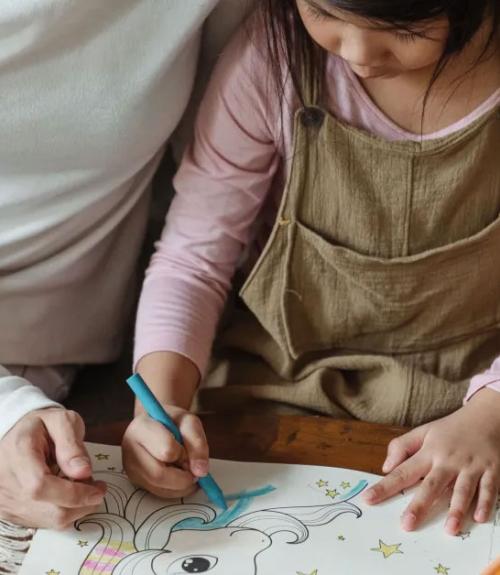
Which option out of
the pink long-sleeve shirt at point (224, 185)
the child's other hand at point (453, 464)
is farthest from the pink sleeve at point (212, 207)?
the child's other hand at point (453, 464)

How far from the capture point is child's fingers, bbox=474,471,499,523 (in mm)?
697

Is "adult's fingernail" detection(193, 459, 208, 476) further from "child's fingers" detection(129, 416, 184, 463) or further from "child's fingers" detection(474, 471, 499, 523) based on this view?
"child's fingers" detection(474, 471, 499, 523)

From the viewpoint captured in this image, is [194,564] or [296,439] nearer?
[194,564]

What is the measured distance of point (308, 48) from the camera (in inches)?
31.8

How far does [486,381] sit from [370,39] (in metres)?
0.29

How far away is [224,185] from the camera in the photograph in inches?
33.9

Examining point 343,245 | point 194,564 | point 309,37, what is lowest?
point 194,564

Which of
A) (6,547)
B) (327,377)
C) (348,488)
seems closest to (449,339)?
(327,377)

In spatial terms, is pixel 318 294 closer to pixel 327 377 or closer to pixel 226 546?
pixel 327 377

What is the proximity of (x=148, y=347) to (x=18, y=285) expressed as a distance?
14cm

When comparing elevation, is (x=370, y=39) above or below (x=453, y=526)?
above

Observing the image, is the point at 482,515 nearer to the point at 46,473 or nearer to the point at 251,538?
the point at 251,538

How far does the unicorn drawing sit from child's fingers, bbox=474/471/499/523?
83 mm

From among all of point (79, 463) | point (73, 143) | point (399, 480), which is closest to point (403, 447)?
point (399, 480)
